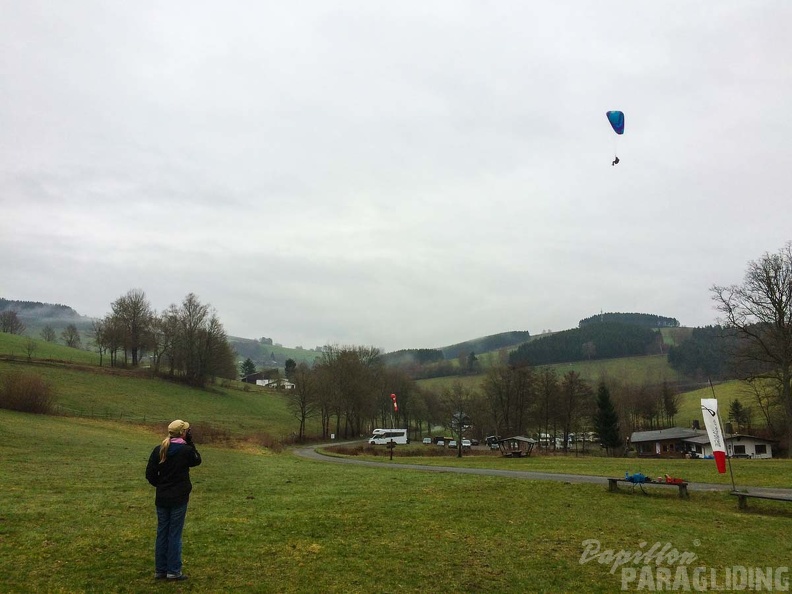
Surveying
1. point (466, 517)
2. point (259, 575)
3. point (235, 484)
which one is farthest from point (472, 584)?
point (235, 484)

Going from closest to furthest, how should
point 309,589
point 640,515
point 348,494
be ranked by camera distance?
point 309,589
point 640,515
point 348,494

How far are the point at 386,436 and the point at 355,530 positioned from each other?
7274 centimetres

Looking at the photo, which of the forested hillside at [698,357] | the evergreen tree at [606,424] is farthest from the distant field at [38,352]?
the forested hillside at [698,357]

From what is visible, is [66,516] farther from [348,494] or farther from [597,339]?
[597,339]

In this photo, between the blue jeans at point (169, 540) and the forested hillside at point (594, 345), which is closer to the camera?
the blue jeans at point (169, 540)

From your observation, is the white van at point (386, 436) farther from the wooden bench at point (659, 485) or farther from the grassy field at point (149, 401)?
the wooden bench at point (659, 485)

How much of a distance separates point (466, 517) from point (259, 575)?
6731mm

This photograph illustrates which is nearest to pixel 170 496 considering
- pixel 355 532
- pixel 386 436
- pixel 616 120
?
pixel 355 532

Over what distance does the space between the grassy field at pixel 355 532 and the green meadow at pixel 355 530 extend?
41 millimetres

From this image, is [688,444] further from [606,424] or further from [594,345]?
[594,345]

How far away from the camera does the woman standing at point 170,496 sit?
831cm

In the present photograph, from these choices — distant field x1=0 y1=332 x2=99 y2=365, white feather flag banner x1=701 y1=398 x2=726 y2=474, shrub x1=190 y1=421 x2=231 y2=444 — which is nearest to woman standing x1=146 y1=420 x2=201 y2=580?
white feather flag banner x1=701 y1=398 x2=726 y2=474

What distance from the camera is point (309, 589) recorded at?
317 inches

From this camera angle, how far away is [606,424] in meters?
74.6
